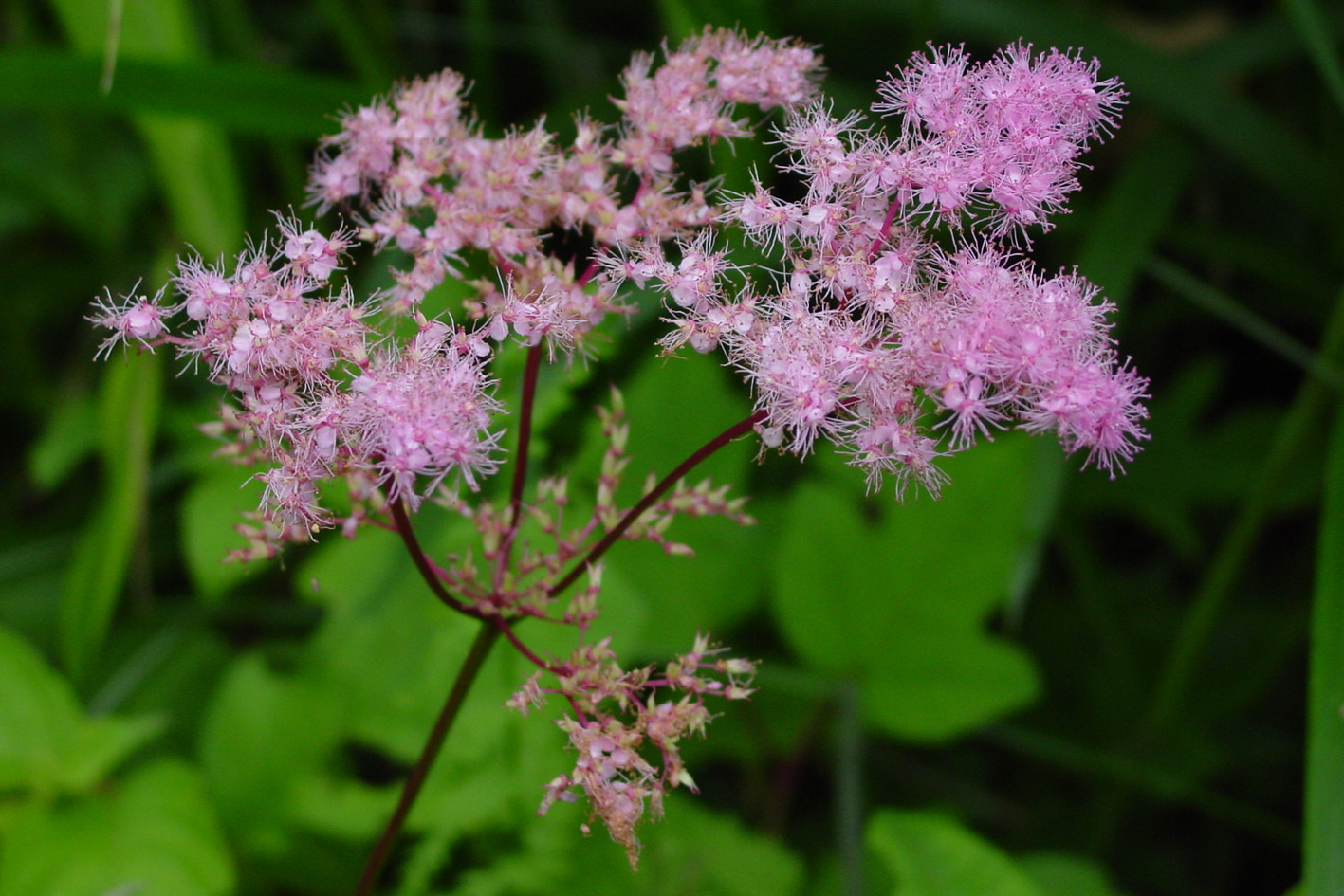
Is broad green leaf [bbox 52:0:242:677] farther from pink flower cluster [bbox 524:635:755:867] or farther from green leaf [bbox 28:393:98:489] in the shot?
pink flower cluster [bbox 524:635:755:867]

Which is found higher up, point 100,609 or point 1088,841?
point 1088,841

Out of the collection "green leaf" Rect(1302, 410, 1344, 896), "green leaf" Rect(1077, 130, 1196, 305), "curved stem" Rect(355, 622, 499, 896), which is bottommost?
"curved stem" Rect(355, 622, 499, 896)

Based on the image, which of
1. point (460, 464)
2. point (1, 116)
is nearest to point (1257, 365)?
point (460, 464)

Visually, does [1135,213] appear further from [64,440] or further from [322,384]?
[64,440]

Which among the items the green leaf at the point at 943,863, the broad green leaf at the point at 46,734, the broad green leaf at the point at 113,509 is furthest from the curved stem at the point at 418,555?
the broad green leaf at the point at 113,509

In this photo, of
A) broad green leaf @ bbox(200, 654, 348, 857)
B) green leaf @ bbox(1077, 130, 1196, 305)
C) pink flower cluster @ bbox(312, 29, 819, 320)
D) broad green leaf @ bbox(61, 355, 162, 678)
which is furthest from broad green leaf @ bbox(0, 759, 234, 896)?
green leaf @ bbox(1077, 130, 1196, 305)

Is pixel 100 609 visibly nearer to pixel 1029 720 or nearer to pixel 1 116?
pixel 1 116

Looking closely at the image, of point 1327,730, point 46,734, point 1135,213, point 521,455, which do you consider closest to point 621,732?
point 521,455
